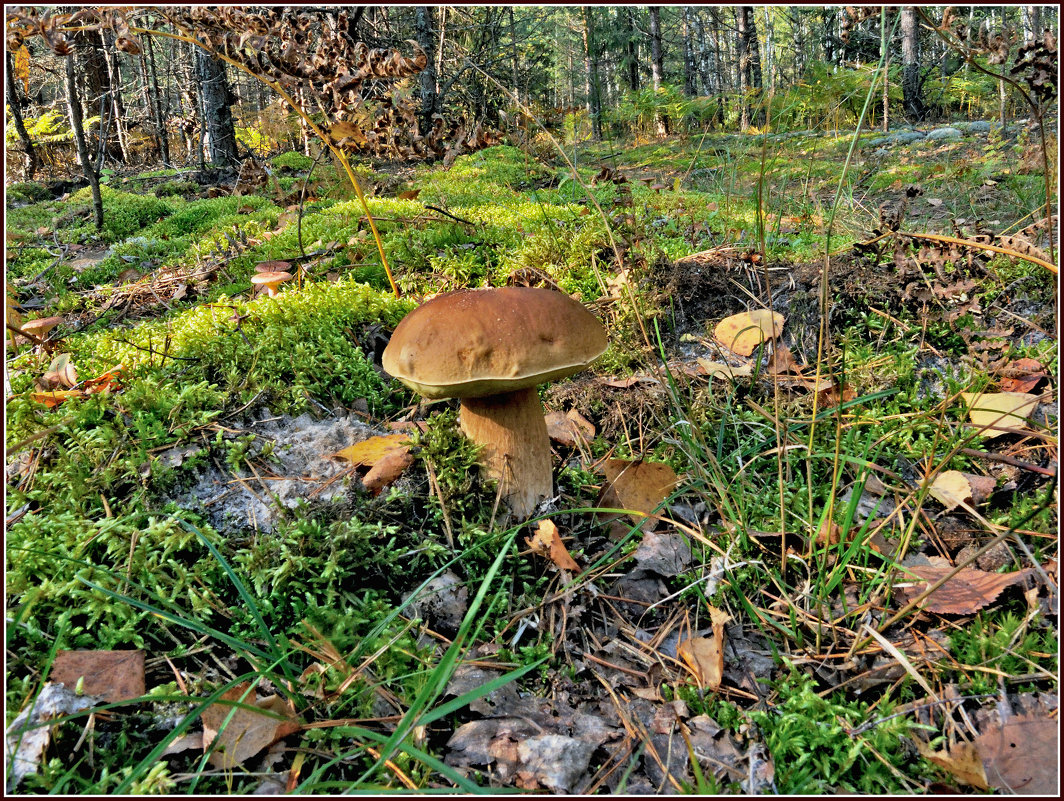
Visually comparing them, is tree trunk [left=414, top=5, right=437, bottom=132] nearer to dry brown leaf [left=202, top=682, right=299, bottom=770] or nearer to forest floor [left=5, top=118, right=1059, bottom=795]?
forest floor [left=5, top=118, right=1059, bottom=795]

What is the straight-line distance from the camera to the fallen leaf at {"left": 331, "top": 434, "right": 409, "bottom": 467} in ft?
6.36

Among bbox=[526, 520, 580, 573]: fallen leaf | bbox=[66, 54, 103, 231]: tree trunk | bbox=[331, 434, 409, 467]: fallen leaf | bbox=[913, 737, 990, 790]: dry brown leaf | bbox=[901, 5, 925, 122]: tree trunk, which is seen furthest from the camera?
bbox=[901, 5, 925, 122]: tree trunk

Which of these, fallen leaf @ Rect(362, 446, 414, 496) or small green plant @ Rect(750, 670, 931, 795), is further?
fallen leaf @ Rect(362, 446, 414, 496)

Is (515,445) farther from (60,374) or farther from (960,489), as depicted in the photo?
(60,374)

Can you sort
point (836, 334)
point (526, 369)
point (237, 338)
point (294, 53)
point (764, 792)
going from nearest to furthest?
point (764, 792), point (526, 369), point (294, 53), point (237, 338), point (836, 334)

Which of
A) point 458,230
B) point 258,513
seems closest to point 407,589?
point 258,513

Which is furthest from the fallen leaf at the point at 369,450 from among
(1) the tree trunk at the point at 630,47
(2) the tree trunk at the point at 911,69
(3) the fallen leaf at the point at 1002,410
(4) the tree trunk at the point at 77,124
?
(1) the tree trunk at the point at 630,47

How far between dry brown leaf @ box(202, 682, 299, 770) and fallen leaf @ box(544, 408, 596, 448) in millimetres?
1291

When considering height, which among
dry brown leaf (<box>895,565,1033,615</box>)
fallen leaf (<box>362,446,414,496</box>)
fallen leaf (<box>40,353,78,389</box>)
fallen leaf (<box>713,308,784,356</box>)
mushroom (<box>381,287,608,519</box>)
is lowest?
dry brown leaf (<box>895,565,1033,615</box>)

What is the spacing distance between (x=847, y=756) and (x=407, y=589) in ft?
3.74

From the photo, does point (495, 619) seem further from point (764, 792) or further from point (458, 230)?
point (458, 230)

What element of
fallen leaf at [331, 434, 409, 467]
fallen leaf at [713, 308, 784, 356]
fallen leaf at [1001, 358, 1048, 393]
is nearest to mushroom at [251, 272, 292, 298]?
fallen leaf at [331, 434, 409, 467]

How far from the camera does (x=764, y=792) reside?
1189 millimetres

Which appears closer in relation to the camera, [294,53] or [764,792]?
[764,792]
